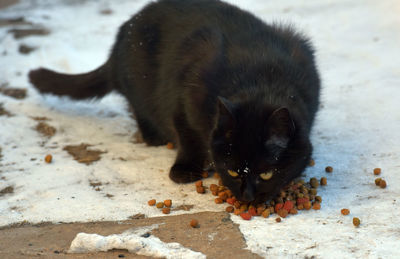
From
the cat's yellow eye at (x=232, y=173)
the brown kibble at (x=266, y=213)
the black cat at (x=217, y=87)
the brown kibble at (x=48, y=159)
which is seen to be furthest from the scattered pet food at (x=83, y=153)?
the brown kibble at (x=266, y=213)

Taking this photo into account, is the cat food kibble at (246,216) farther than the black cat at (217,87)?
Yes

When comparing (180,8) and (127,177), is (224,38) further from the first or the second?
(127,177)

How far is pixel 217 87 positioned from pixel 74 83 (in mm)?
1862

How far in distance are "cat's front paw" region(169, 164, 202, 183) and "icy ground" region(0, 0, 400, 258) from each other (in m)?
0.06

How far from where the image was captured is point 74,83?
14.6ft

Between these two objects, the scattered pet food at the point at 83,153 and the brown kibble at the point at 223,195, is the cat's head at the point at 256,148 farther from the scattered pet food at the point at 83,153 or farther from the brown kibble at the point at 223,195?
the scattered pet food at the point at 83,153

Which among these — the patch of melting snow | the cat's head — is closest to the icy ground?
the cat's head

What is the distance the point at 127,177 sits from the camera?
348cm

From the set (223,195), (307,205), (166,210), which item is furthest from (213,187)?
(307,205)

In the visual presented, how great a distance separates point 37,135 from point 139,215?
5.57ft

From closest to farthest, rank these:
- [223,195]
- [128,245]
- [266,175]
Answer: [128,245] < [266,175] < [223,195]

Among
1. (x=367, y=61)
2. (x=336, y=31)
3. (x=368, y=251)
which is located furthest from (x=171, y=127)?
(x=336, y=31)

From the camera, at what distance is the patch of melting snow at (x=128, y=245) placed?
2449 mm

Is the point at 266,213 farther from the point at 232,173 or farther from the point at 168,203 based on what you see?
the point at 168,203
